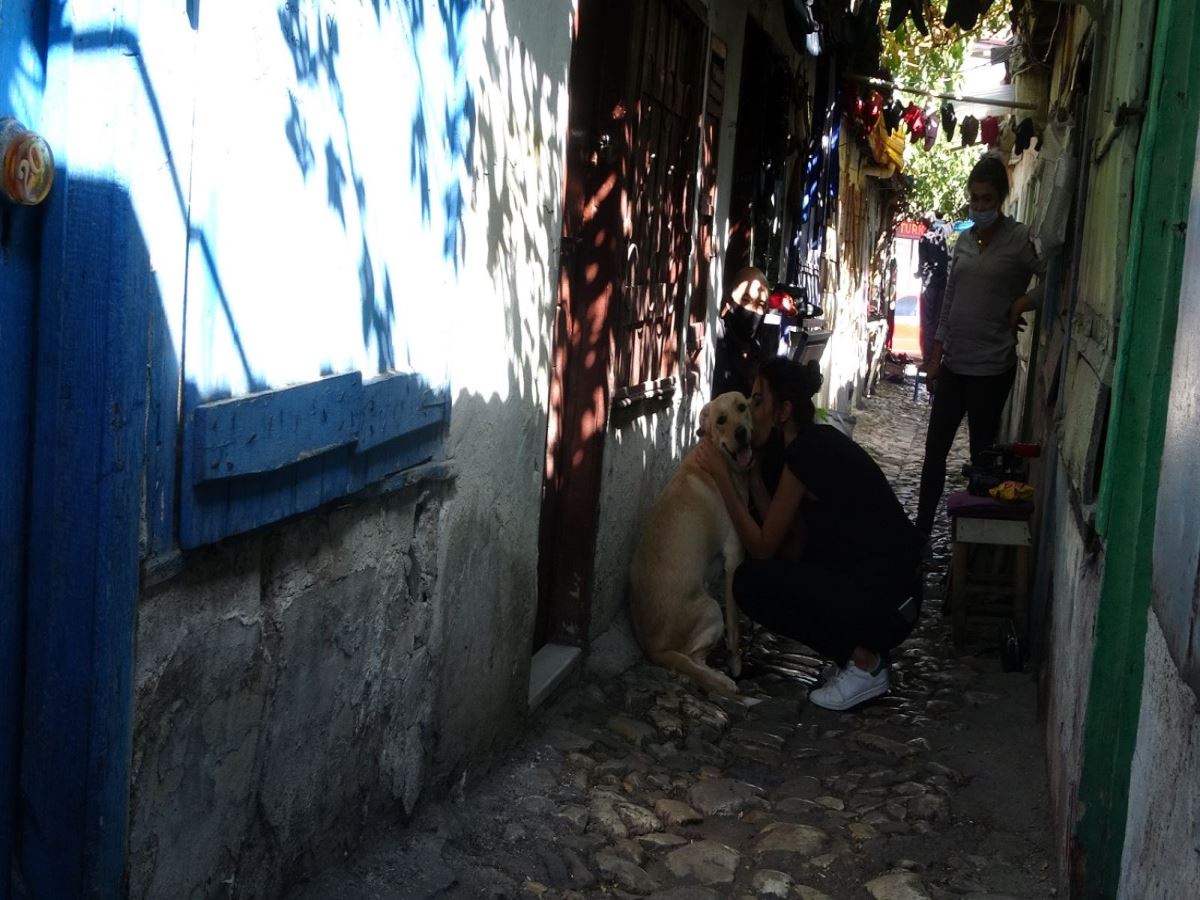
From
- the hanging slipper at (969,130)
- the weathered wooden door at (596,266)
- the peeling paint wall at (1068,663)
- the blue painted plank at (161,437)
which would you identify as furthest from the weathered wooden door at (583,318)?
the hanging slipper at (969,130)

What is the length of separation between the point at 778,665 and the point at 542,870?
8.68 feet

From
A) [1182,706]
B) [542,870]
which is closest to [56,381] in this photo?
[1182,706]

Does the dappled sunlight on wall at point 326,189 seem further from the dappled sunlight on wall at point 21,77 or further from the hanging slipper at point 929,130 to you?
the hanging slipper at point 929,130

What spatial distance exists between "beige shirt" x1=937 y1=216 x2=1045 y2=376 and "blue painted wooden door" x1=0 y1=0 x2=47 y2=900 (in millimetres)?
6444

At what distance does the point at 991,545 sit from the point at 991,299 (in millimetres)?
1775

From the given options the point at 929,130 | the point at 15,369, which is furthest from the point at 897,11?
the point at 929,130

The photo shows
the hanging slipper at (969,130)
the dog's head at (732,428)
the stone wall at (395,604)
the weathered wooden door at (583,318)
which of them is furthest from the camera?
the hanging slipper at (969,130)

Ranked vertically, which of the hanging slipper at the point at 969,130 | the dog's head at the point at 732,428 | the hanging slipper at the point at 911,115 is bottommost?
the dog's head at the point at 732,428

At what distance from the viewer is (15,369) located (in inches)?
85.0

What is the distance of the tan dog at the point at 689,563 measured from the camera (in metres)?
5.88

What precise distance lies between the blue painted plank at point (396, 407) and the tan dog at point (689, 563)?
2423 millimetres

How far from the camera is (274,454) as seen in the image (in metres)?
2.62

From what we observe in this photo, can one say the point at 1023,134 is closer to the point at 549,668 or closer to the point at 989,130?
the point at 989,130

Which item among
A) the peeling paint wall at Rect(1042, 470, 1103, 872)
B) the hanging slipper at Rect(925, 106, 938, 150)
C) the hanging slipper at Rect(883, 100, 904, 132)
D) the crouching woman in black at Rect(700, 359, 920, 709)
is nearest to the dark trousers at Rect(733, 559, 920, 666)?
the crouching woman in black at Rect(700, 359, 920, 709)
